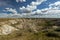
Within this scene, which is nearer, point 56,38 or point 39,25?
point 56,38

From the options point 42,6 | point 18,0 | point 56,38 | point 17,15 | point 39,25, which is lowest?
point 56,38

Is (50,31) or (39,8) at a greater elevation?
(39,8)

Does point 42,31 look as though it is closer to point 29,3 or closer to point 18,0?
point 29,3

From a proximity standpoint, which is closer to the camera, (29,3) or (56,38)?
(56,38)

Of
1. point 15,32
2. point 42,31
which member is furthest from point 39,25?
point 15,32

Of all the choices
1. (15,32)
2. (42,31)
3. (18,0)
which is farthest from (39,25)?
(18,0)

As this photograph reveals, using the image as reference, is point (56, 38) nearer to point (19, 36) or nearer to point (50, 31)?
point (50, 31)

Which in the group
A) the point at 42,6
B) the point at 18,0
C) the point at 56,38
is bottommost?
the point at 56,38

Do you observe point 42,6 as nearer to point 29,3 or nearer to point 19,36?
point 29,3

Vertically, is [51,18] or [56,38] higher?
[51,18]
